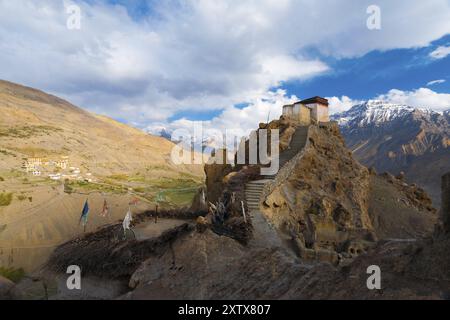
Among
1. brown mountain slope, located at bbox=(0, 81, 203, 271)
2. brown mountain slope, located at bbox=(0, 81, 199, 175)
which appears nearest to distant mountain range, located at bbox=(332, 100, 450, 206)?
brown mountain slope, located at bbox=(0, 81, 203, 271)

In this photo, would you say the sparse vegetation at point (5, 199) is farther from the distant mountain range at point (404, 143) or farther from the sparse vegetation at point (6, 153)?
the distant mountain range at point (404, 143)

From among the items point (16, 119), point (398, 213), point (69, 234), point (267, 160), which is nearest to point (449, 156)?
point (398, 213)

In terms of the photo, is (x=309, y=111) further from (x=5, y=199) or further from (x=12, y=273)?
(x=5, y=199)

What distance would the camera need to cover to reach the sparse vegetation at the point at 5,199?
68.2 ft

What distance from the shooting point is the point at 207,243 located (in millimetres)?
8258

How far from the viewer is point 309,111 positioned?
23.9 metres

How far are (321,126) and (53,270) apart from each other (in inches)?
649

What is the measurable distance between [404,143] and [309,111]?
95.9 metres

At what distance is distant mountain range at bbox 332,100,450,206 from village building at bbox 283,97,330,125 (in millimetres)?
42841

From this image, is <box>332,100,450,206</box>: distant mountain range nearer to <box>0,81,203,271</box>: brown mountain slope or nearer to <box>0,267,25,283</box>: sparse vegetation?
<box>0,81,203,271</box>: brown mountain slope

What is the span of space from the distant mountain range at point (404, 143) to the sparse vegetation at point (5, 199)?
59.1 meters

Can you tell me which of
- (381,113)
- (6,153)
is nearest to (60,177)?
(6,153)

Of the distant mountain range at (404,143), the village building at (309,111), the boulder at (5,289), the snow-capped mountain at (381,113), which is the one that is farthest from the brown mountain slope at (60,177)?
the snow-capped mountain at (381,113)
